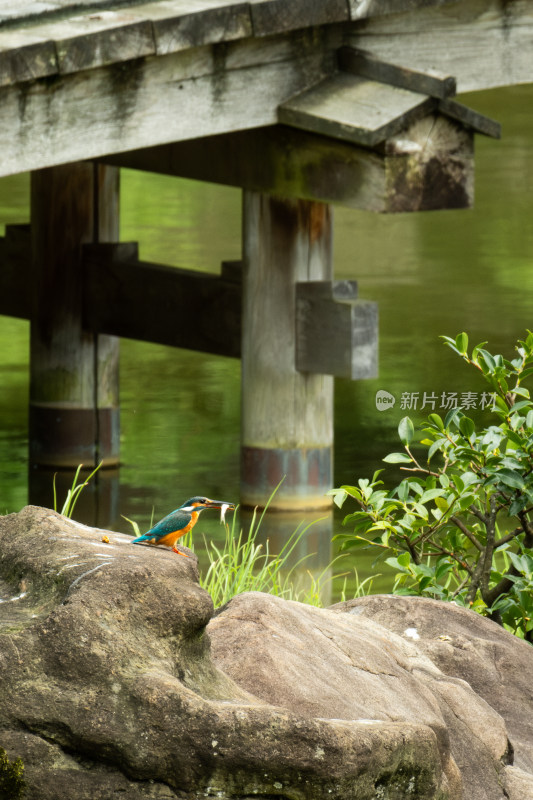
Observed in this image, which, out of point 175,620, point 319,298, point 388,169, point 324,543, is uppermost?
point 388,169

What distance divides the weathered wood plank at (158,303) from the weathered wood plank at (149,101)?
140 centimetres

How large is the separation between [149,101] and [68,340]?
257 centimetres

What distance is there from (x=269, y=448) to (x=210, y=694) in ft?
14.3

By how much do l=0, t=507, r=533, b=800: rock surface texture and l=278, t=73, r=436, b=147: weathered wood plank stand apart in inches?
125

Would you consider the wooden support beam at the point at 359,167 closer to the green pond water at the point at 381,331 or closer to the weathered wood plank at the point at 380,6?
the weathered wood plank at the point at 380,6

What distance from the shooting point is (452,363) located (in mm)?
9203

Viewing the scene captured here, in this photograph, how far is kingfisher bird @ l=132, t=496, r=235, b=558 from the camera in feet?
8.73

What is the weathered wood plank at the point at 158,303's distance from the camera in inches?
284

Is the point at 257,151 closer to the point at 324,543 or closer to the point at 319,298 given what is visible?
the point at 319,298

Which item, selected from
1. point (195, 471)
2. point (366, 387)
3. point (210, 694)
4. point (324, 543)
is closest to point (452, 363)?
point (366, 387)

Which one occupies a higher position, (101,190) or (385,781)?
(101,190)

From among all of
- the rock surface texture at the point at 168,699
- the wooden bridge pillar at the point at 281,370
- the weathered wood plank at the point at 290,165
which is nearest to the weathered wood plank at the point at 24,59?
the weathered wood plank at the point at 290,165

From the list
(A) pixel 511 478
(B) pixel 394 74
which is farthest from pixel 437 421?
(B) pixel 394 74

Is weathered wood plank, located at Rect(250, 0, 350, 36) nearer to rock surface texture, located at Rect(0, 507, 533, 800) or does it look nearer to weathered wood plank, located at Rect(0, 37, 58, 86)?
weathered wood plank, located at Rect(0, 37, 58, 86)
